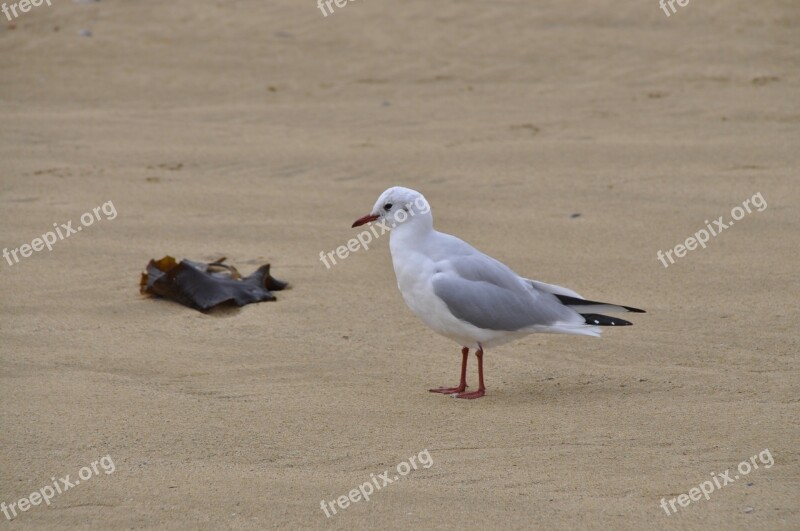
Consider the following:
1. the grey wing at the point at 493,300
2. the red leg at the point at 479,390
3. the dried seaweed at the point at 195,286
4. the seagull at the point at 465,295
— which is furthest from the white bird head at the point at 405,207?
the dried seaweed at the point at 195,286

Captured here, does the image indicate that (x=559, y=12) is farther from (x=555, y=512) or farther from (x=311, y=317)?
(x=555, y=512)

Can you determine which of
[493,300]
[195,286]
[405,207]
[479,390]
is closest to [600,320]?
[493,300]

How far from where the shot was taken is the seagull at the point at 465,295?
465 cm

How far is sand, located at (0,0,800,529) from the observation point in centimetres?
369

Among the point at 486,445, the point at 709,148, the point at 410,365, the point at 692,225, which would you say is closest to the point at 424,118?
the point at 709,148

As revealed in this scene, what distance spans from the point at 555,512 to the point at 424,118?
6816mm

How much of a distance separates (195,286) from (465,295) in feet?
5.55

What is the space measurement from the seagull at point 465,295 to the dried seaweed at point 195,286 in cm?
117

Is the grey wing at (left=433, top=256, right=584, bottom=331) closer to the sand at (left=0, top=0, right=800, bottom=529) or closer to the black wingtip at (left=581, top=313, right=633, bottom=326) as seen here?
the black wingtip at (left=581, top=313, right=633, bottom=326)

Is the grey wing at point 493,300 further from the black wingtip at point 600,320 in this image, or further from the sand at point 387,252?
the sand at point 387,252

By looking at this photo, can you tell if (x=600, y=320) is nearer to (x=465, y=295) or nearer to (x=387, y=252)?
(x=465, y=295)

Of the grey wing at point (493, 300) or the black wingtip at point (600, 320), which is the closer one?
the grey wing at point (493, 300)

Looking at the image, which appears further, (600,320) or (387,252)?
(387,252)

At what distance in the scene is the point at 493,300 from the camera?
15.4 ft
